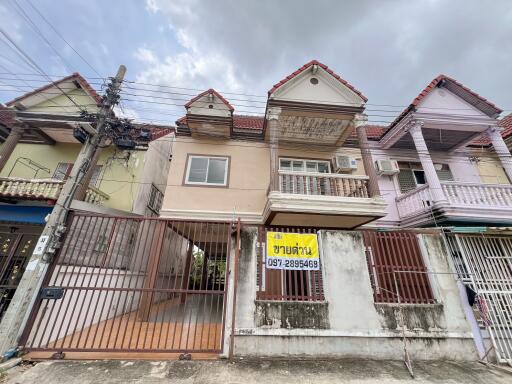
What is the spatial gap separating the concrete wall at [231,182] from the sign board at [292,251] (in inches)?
108

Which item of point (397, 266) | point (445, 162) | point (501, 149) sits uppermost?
point (445, 162)

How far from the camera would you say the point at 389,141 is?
29.1ft

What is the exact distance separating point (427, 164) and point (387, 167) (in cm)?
151

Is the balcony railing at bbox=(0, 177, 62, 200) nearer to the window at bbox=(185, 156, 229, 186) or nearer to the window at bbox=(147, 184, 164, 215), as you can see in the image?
the window at bbox=(147, 184, 164, 215)

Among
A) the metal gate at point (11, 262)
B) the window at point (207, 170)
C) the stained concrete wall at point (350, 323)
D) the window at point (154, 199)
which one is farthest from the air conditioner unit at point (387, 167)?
the metal gate at point (11, 262)

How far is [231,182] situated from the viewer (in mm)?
8344

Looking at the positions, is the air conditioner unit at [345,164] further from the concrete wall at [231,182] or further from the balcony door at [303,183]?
the balcony door at [303,183]

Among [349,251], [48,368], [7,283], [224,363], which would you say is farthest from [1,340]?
[349,251]

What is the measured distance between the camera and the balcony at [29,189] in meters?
6.96

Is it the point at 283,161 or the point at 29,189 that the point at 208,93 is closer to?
the point at 283,161

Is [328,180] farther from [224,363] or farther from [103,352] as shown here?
[103,352]

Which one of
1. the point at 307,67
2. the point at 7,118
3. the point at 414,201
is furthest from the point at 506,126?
the point at 7,118

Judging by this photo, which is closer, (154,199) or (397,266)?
(397,266)

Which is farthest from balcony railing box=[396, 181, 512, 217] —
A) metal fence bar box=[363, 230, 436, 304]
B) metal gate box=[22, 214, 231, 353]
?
metal gate box=[22, 214, 231, 353]
